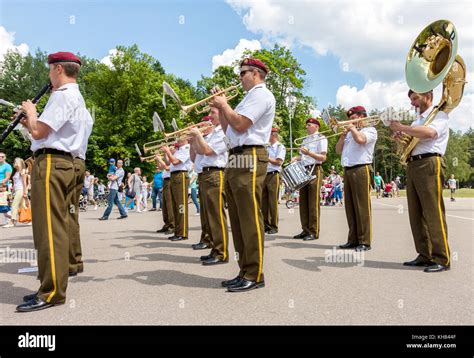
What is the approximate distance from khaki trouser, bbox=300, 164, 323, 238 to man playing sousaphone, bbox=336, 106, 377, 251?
1218mm

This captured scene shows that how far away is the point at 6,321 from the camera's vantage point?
347 cm

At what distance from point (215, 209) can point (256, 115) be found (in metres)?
2.32

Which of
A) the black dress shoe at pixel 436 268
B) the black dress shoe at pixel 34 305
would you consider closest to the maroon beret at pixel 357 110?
the black dress shoe at pixel 436 268

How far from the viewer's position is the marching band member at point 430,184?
5.13m

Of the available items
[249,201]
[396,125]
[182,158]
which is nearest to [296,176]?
[182,158]

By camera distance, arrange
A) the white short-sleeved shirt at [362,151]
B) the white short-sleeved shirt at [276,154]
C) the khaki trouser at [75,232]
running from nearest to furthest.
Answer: the khaki trouser at [75,232] < the white short-sleeved shirt at [362,151] < the white short-sleeved shirt at [276,154]

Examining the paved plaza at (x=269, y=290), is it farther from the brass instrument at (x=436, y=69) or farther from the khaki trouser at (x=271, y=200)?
the khaki trouser at (x=271, y=200)

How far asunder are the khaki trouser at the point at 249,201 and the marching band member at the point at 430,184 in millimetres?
1954

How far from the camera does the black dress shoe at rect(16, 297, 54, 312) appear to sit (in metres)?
3.72

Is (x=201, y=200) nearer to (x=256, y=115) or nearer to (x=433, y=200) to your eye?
(x=256, y=115)

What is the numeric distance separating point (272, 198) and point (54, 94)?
236 inches
